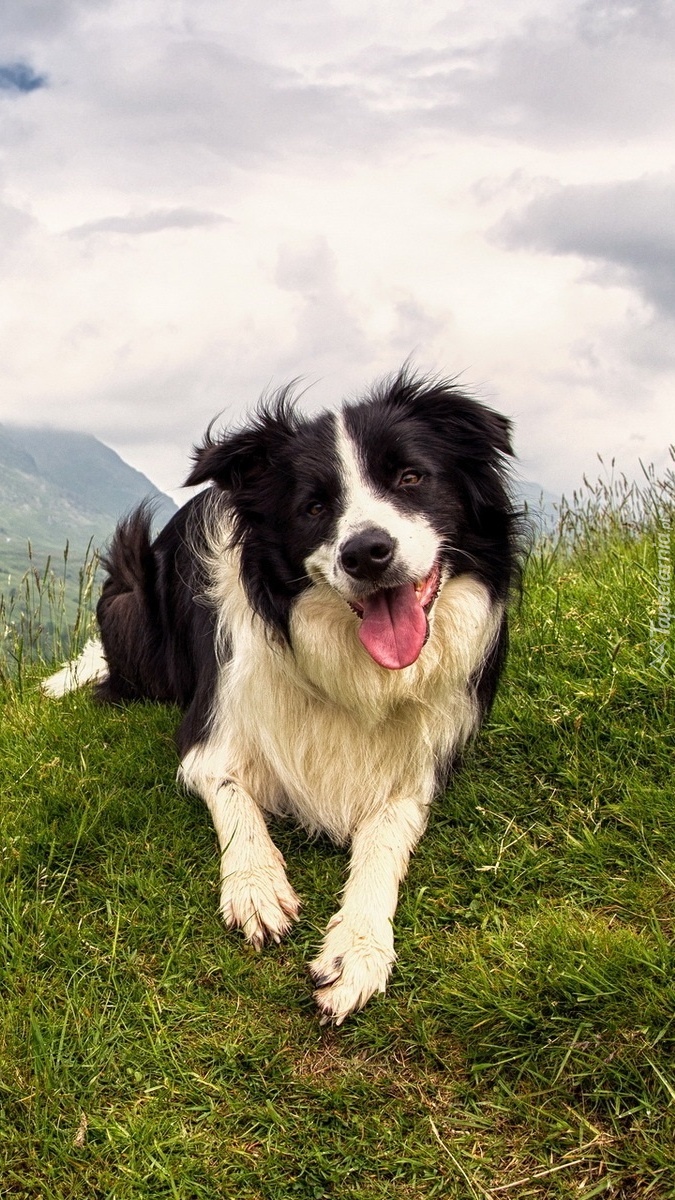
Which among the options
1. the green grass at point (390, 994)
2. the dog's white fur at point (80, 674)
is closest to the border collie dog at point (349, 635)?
the green grass at point (390, 994)

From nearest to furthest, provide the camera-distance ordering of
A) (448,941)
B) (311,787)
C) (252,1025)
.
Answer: (252,1025) → (448,941) → (311,787)

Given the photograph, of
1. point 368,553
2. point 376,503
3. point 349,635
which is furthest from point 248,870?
point 376,503

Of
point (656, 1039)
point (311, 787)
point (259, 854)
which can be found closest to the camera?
point (656, 1039)

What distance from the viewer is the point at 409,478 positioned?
357 centimetres

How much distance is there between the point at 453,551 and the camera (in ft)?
12.0

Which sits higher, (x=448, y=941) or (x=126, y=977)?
(x=448, y=941)

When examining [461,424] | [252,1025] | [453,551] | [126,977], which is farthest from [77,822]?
[461,424]

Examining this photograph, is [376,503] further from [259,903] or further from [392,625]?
[259,903]

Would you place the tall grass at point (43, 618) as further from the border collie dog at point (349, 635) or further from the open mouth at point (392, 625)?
the open mouth at point (392, 625)

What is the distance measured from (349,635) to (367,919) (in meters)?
0.97

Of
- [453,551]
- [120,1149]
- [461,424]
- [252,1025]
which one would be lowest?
[120,1149]

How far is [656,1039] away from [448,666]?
1.45 metres

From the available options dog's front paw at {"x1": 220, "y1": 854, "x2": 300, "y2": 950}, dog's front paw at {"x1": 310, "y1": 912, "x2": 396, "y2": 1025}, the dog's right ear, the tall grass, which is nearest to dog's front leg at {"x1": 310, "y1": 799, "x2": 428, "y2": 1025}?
dog's front paw at {"x1": 310, "y1": 912, "x2": 396, "y2": 1025}

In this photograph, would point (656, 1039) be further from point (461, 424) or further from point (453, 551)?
point (461, 424)
